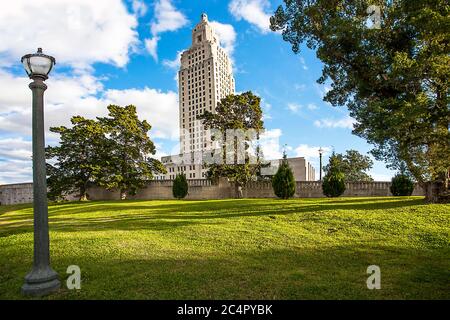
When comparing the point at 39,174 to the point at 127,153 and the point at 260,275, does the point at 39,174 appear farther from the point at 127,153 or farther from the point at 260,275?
the point at 127,153

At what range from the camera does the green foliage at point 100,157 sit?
28609 millimetres

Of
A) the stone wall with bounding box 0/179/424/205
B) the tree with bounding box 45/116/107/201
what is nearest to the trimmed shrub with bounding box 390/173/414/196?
the stone wall with bounding box 0/179/424/205

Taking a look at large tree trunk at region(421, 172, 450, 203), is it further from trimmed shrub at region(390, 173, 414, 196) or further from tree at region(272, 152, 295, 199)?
tree at region(272, 152, 295, 199)

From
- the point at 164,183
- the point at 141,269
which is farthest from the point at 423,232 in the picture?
the point at 164,183

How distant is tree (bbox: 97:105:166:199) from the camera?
2908cm

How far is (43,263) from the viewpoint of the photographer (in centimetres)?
446

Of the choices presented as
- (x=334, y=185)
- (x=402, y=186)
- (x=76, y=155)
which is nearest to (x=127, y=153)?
(x=76, y=155)

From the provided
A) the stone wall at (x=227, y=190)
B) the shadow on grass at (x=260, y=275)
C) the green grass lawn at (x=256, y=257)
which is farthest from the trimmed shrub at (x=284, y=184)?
the shadow on grass at (x=260, y=275)

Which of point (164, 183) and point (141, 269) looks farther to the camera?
point (164, 183)

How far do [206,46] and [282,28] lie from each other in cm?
7218

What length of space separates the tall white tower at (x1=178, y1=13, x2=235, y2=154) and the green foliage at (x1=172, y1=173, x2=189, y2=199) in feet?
165

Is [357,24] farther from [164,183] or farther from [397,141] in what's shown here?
[164,183]

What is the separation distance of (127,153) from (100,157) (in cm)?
287
